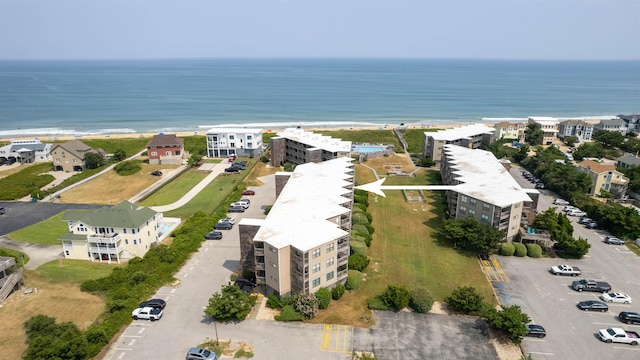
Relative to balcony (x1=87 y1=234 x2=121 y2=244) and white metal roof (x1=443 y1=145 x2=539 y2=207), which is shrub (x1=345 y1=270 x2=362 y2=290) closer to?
white metal roof (x1=443 y1=145 x2=539 y2=207)

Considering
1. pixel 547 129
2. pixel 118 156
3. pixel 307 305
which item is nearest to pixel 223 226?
pixel 307 305

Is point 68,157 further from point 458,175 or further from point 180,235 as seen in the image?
point 458,175

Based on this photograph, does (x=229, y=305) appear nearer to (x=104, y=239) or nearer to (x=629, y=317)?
(x=104, y=239)

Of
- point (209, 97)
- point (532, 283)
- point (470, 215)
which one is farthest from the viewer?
point (209, 97)

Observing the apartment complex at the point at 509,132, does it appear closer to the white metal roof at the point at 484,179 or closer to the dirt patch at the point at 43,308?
the white metal roof at the point at 484,179

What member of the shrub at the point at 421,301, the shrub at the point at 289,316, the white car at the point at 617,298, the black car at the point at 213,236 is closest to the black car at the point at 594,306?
the white car at the point at 617,298

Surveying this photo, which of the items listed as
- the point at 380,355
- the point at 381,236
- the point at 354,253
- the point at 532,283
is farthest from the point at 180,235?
the point at 532,283
